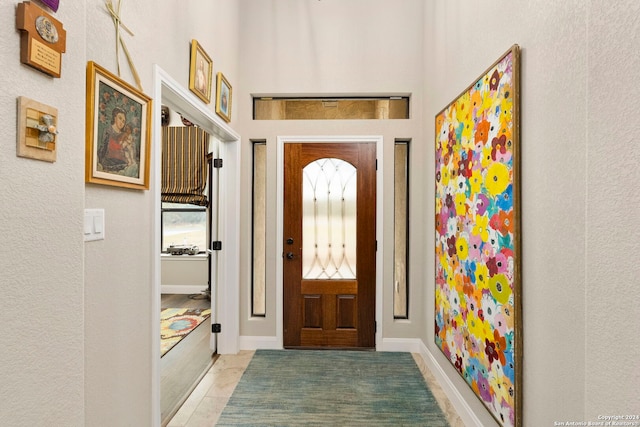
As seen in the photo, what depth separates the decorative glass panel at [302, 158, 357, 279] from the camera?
3.08 meters

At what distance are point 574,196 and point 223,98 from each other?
2401 mm

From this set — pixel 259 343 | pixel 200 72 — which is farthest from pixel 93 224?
pixel 259 343

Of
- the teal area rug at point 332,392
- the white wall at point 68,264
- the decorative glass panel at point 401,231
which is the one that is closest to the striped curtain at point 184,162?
the teal area rug at point 332,392

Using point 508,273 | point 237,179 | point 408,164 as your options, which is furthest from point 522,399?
point 237,179

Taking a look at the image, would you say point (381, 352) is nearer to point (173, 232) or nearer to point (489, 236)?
point (489, 236)

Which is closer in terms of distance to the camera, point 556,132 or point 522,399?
point 556,132

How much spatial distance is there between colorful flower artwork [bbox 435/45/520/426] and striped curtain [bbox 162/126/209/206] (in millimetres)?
3262

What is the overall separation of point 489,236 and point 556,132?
0.61m

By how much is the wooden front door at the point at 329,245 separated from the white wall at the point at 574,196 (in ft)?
4.01

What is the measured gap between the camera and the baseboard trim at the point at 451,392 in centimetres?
189

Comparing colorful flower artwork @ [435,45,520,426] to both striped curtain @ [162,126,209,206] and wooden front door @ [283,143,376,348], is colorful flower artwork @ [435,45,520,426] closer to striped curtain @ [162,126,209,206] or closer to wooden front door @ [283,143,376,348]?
wooden front door @ [283,143,376,348]

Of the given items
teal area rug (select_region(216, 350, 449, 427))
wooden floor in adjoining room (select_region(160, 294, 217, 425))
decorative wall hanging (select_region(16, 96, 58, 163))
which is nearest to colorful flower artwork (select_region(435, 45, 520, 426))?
teal area rug (select_region(216, 350, 449, 427))

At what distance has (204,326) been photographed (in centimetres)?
373

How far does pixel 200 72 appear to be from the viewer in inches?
83.5
